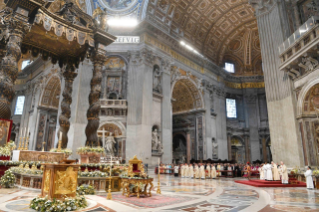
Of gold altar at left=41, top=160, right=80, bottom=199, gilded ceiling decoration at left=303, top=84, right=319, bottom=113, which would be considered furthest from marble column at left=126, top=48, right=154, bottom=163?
gold altar at left=41, top=160, right=80, bottom=199

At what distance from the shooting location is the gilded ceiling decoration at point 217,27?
21922mm

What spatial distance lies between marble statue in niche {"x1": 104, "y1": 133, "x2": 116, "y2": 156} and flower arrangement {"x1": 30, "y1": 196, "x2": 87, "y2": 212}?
1318 centimetres

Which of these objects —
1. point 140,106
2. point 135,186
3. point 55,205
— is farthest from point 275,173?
point 140,106

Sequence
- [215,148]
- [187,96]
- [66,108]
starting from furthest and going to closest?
[187,96]
[215,148]
[66,108]

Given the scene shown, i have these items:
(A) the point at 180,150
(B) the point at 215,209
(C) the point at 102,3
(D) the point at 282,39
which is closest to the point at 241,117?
(A) the point at 180,150

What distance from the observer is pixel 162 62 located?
67.5 feet

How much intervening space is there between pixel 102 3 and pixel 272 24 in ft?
46.5

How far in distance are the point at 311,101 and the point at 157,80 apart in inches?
469

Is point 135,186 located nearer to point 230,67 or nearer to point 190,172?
point 190,172

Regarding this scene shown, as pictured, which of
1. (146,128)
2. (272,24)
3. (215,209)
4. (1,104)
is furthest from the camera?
(146,128)

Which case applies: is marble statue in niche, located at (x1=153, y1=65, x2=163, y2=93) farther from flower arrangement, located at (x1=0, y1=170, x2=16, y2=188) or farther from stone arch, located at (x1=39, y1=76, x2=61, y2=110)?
flower arrangement, located at (x1=0, y1=170, x2=16, y2=188)

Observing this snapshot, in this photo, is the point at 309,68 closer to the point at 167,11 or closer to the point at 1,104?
the point at 1,104

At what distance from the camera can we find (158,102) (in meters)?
19.7

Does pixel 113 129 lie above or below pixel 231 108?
below
